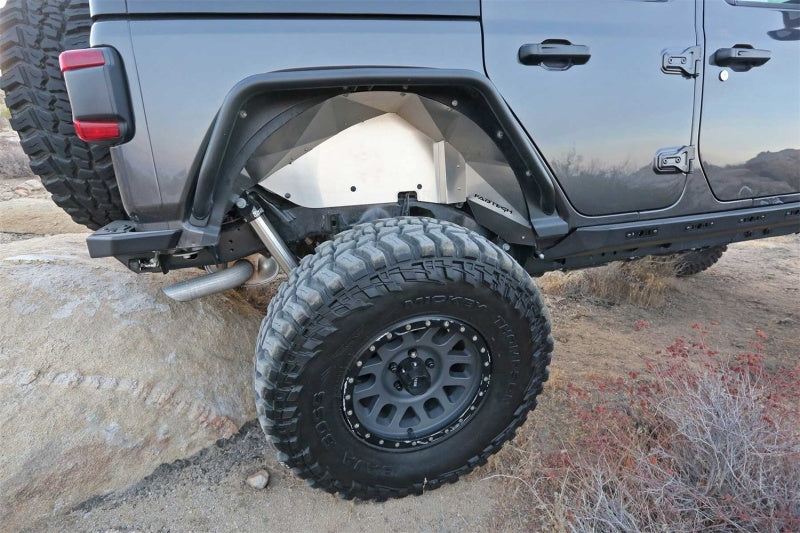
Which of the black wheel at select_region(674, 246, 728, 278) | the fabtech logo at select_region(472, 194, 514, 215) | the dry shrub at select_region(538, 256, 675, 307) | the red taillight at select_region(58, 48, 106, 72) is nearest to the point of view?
the red taillight at select_region(58, 48, 106, 72)

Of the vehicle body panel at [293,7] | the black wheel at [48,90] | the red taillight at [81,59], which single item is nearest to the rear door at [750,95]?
the vehicle body panel at [293,7]

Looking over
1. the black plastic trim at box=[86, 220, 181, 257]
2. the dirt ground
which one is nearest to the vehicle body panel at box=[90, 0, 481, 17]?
→ the black plastic trim at box=[86, 220, 181, 257]

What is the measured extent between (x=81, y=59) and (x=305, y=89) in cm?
75

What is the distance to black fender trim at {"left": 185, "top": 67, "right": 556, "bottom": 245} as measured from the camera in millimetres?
1814

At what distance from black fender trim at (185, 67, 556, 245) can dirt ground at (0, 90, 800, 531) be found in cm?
115

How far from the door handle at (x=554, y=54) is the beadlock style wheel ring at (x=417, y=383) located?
1200mm

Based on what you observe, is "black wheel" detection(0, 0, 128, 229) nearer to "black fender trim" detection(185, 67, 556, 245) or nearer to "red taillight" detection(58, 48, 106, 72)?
"red taillight" detection(58, 48, 106, 72)

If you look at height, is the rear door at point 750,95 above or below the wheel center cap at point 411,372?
above

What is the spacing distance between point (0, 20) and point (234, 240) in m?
1.34

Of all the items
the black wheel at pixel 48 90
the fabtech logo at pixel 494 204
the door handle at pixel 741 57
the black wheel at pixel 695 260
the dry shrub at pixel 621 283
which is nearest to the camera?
the black wheel at pixel 48 90

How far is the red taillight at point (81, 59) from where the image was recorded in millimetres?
1688

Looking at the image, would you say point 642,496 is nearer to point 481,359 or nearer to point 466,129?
point 481,359

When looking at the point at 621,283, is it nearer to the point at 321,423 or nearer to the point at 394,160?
the point at 394,160

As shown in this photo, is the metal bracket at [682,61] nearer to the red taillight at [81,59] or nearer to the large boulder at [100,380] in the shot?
the red taillight at [81,59]
